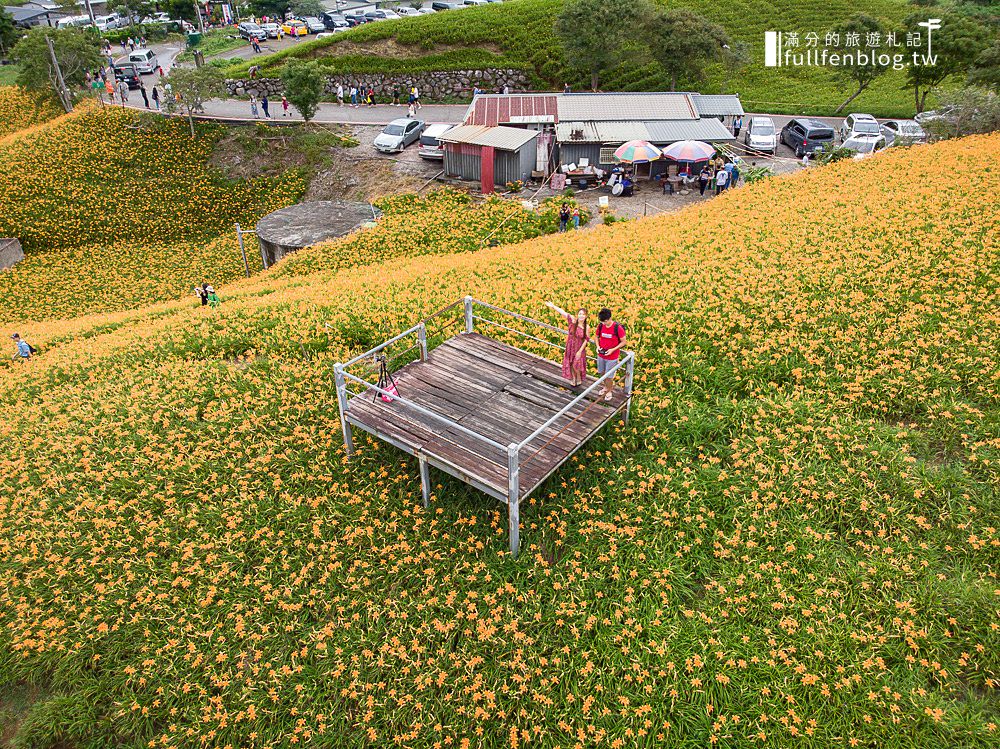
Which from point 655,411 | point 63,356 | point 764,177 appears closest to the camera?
point 655,411

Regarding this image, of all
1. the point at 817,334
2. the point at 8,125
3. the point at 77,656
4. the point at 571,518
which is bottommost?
the point at 77,656

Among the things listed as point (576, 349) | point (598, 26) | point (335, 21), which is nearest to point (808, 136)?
point (598, 26)

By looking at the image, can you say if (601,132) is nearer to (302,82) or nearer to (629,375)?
(302,82)

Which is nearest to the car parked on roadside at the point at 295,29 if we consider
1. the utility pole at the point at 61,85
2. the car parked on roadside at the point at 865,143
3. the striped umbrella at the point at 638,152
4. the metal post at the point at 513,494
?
the utility pole at the point at 61,85

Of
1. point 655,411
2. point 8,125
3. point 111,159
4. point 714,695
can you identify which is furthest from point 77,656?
point 8,125

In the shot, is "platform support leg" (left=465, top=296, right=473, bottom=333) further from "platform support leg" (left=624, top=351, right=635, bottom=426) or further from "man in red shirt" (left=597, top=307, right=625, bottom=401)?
"platform support leg" (left=624, top=351, right=635, bottom=426)

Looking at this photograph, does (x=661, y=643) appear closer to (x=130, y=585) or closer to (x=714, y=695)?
(x=714, y=695)
